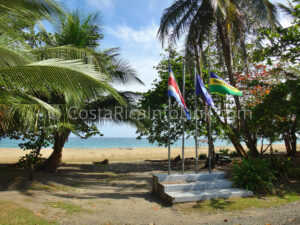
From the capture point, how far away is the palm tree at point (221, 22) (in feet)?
Result: 34.1

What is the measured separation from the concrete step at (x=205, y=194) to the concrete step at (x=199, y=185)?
0.20m

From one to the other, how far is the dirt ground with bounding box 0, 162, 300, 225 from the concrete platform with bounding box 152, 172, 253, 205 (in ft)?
0.96

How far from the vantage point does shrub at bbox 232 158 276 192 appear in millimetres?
7238

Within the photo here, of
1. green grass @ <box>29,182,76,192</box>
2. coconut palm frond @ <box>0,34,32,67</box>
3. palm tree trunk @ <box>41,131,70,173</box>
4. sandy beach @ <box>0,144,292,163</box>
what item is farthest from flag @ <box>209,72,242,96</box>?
sandy beach @ <box>0,144,292,163</box>

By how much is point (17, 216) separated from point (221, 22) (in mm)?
10761

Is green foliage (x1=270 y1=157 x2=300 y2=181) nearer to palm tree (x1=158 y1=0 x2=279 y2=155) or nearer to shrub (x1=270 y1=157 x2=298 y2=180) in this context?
shrub (x1=270 y1=157 x2=298 y2=180)

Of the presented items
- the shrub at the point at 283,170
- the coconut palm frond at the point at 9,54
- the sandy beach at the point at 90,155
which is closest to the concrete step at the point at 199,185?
the shrub at the point at 283,170

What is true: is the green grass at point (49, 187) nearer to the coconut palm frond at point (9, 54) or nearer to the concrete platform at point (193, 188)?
the concrete platform at point (193, 188)

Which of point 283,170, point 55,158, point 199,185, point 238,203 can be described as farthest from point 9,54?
point 283,170

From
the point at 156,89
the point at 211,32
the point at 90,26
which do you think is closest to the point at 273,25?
the point at 211,32

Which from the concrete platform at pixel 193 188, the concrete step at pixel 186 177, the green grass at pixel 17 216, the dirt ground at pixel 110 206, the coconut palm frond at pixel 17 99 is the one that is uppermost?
the coconut palm frond at pixel 17 99

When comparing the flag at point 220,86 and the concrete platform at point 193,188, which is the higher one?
the flag at point 220,86

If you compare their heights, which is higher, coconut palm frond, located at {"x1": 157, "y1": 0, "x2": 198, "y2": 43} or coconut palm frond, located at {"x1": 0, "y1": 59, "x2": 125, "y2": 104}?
coconut palm frond, located at {"x1": 157, "y1": 0, "x2": 198, "y2": 43}

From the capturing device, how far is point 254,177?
291 inches
